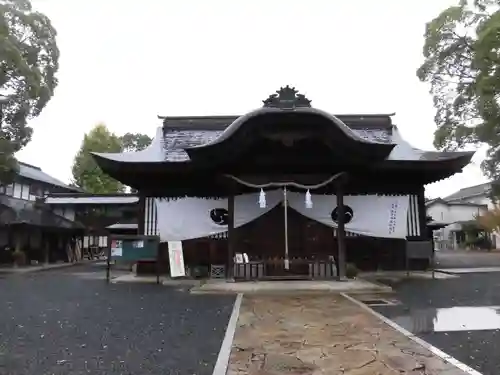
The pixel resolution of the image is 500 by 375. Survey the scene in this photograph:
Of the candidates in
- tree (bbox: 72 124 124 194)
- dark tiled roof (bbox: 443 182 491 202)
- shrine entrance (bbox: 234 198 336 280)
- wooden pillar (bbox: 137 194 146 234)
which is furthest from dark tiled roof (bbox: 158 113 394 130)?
dark tiled roof (bbox: 443 182 491 202)

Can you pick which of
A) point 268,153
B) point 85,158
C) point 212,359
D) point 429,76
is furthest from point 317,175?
point 85,158

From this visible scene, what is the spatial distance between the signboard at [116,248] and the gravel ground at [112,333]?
8.56ft

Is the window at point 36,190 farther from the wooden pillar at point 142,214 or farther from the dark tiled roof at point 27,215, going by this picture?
the wooden pillar at point 142,214

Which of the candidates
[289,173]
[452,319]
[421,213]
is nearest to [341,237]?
[289,173]

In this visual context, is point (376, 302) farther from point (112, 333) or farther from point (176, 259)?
point (176, 259)

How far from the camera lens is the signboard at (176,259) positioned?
13367 millimetres

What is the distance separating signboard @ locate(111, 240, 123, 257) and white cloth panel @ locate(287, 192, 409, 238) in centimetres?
540

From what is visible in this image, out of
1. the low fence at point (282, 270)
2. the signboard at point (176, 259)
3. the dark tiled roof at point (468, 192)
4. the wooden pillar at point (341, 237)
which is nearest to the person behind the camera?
the wooden pillar at point (341, 237)

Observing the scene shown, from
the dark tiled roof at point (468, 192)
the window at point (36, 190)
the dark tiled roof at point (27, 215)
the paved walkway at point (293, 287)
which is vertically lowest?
the paved walkway at point (293, 287)

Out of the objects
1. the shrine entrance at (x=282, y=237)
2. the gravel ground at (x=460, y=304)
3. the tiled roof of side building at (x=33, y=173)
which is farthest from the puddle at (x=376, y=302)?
the tiled roof of side building at (x=33, y=173)

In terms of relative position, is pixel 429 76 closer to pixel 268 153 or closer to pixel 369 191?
pixel 369 191

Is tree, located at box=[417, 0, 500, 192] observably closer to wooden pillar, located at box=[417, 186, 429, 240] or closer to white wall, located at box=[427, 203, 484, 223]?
wooden pillar, located at box=[417, 186, 429, 240]

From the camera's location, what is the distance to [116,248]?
13164 mm

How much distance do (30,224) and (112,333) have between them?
1944cm
